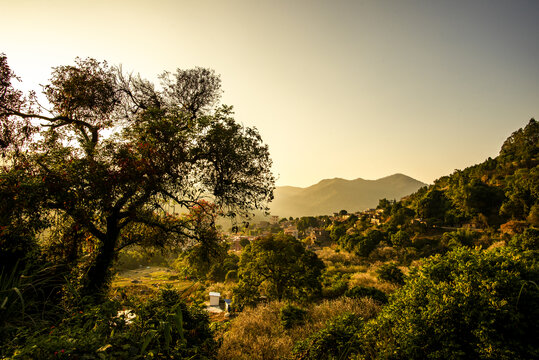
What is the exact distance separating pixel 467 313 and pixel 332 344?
3277 millimetres

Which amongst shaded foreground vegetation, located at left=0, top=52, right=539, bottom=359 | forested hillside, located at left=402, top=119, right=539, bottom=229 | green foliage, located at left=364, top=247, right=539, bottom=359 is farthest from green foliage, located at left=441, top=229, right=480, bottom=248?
green foliage, located at left=364, top=247, right=539, bottom=359

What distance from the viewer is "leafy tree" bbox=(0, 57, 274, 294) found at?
523 cm

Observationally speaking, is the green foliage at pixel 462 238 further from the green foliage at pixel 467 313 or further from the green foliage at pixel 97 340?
the green foliage at pixel 97 340

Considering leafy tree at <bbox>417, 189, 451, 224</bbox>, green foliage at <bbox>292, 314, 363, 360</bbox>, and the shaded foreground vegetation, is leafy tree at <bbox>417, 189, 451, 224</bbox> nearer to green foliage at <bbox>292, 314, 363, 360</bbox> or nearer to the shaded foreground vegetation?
the shaded foreground vegetation

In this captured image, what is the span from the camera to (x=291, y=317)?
9828 mm

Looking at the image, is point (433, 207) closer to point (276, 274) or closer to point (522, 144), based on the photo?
point (522, 144)

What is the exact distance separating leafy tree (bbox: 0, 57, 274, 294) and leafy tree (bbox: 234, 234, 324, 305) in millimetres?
10160

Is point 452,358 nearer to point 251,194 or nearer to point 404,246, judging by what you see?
point 251,194

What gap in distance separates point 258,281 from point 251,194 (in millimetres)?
11717

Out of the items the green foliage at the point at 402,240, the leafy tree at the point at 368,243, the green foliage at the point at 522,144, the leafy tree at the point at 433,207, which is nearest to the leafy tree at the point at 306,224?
the leafy tree at the point at 433,207

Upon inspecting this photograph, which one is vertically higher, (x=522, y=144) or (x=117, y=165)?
(x=522, y=144)

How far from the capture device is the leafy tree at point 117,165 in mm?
5227

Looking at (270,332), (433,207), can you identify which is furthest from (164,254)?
→ (433,207)

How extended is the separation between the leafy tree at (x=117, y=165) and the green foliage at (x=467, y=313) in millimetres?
4622
